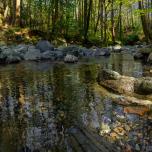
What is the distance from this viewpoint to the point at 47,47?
83.1ft

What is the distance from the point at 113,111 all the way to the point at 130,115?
514 mm

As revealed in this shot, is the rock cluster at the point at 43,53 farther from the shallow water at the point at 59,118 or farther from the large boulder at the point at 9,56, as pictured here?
the shallow water at the point at 59,118

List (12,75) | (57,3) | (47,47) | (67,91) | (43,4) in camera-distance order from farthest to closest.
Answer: (43,4) → (57,3) → (47,47) → (12,75) → (67,91)

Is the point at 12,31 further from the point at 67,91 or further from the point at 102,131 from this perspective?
the point at 102,131

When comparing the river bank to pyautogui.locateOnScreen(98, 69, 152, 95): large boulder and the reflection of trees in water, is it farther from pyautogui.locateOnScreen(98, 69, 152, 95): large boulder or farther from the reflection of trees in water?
pyautogui.locateOnScreen(98, 69, 152, 95): large boulder

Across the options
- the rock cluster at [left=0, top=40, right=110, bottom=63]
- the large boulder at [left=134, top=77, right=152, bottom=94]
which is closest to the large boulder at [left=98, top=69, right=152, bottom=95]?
the large boulder at [left=134, top=77, right=152, bottom=94]

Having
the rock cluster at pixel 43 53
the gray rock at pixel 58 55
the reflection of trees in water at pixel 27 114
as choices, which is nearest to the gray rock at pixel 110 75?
the reflection of trees in water at pixel 27 114

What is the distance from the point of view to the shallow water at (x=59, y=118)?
596 centimetres

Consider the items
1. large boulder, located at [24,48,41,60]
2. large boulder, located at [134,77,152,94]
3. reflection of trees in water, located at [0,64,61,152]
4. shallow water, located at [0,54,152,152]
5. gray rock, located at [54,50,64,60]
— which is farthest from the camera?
gray rock, located at [54,50,64,60]

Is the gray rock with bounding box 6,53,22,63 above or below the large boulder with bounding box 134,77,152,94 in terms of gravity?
above

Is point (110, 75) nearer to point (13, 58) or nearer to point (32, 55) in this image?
point (13, 58)

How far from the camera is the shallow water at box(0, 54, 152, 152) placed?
5.96 meters

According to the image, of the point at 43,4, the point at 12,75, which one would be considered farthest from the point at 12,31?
the point at 12,75

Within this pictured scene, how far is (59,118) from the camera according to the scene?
7.60 metres
